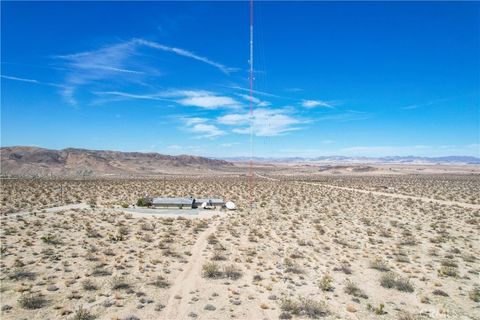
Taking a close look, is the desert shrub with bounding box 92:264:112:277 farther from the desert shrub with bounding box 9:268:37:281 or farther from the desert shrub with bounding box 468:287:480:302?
the desert shrub with bounding box 468:287:480:302

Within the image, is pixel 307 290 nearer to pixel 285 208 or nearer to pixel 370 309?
pixel 370 309

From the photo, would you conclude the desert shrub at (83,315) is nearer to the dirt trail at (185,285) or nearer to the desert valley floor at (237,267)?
the desert valley floor at (237,267)

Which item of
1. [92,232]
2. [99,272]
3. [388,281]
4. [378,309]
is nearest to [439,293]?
[388,281]

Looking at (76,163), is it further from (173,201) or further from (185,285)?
(185,285)

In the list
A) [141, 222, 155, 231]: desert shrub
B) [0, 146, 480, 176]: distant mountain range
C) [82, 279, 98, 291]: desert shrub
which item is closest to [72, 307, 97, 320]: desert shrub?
[82, 279, 98, 291]: desert shrub

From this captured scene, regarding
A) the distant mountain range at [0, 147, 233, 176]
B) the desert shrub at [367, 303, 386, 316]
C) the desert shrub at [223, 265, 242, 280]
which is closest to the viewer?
the desert shrub at [367, 303, 386, 316]

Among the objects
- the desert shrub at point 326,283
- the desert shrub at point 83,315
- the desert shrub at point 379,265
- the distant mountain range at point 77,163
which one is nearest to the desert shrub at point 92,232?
the desert shrub at point 83,315

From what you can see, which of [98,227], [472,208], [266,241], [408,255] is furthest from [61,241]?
[472,208]

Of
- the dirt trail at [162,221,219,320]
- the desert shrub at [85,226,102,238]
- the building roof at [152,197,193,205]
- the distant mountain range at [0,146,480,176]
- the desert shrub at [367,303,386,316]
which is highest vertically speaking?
the distant mountain range at [0,146,480,176]
